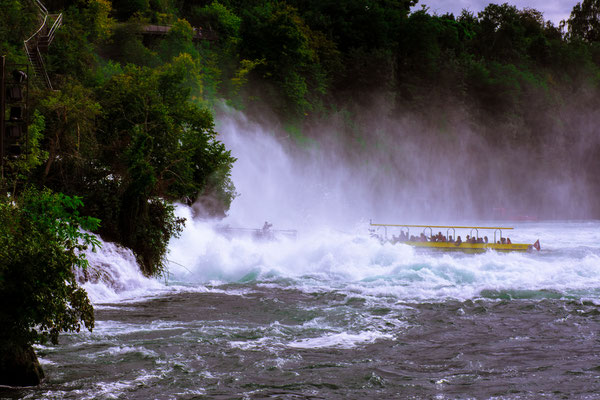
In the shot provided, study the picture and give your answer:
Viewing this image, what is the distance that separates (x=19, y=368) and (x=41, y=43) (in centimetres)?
2940

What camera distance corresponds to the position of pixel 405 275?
84.7 feet

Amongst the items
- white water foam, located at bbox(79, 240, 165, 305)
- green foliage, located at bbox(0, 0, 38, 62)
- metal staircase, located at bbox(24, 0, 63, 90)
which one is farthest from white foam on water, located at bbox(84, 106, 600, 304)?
green foliage, located at bbox(0, 0, 38, 62)

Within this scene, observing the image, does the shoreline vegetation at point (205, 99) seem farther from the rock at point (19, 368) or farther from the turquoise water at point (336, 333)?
the turquoise water at point (336, 333)

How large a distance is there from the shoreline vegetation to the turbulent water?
56.8 inches

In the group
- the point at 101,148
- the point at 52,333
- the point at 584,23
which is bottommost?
the point at 52,333

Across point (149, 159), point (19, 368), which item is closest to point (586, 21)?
point (149, 159)

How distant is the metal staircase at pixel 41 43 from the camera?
107 ft

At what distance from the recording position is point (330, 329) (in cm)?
1655

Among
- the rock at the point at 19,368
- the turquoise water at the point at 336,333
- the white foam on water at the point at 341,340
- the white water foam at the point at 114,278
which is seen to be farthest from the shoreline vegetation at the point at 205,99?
the white foam on water at the point at 341,340

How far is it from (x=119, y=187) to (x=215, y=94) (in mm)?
34066

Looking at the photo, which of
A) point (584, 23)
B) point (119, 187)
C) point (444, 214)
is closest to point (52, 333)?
point (119, 187)

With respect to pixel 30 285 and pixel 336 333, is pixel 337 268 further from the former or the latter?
pixel 30 285

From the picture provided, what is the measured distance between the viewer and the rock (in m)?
10.9

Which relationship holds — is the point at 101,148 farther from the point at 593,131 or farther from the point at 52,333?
the point at 593,131
